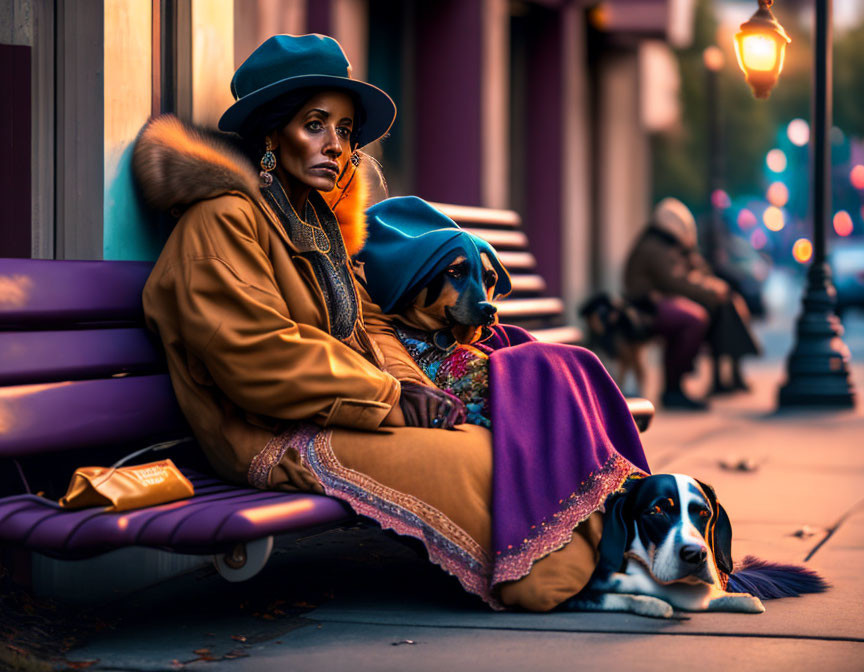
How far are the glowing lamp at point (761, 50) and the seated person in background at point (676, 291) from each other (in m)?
1.64

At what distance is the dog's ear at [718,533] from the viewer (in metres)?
4.43

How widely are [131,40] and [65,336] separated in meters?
1.22

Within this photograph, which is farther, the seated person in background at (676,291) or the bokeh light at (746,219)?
the bokeh light at (746,219)

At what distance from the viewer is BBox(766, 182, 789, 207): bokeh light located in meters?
52.9

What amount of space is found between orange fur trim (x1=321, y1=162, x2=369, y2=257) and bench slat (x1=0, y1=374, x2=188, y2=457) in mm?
893

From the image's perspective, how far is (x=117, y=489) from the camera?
3.95 meters

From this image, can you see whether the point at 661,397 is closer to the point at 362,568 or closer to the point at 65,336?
the point at 362,568

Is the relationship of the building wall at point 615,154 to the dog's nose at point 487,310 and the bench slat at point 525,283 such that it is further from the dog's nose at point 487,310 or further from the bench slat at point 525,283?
the dog's nose at point 487,310

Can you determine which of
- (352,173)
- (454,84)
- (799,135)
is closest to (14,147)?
(352,173)

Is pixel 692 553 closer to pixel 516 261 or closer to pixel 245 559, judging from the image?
pixel 245 559

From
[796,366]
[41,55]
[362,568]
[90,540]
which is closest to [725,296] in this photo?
[796,366]

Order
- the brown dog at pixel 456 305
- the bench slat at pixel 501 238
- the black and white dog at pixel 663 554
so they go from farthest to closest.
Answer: the bench slat at pixel 501 238, the brown dog at pixel 456 305, the black and white dog at pixel 663 554

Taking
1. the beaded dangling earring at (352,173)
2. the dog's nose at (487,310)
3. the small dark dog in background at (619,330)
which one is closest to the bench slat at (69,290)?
the beaded dangling earring at (352,173)

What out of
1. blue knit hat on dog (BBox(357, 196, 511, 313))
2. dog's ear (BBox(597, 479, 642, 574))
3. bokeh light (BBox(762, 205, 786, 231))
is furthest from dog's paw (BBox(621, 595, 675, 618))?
bokeh light (BBox(762, 205, 786, 231))
